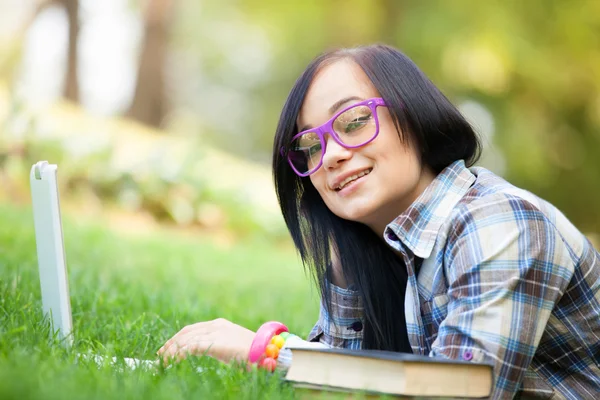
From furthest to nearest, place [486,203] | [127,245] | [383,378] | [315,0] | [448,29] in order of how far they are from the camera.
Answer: [315,0], [448,29], [127,245], [486,203], [383,378]

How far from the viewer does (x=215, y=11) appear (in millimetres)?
17703

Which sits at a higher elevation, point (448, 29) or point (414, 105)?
point (448, 29)

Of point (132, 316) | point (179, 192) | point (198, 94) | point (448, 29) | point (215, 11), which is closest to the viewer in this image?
point (132, 316)

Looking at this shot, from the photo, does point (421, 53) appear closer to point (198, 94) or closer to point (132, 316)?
point (132, 316)

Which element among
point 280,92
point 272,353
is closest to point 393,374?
point 272,353

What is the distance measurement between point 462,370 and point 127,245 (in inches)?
187

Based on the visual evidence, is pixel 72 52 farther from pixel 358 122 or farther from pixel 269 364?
pixel 269 364

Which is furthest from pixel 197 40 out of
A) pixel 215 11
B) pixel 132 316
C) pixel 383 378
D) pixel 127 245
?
pixel 383 378

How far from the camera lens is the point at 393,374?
1.68m

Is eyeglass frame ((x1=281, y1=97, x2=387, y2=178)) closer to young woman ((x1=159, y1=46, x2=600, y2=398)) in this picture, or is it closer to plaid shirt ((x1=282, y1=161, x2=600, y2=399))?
young woman ((x1=159, y1=46, x2=600, y2=398))

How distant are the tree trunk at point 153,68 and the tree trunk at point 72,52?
3.13ft

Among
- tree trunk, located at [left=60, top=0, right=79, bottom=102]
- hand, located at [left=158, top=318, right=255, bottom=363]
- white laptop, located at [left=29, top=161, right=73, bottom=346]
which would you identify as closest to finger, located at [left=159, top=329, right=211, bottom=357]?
hand, located at [left=158, top=318, right=255, bottom=363]

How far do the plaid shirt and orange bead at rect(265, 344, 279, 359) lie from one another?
1.36ft

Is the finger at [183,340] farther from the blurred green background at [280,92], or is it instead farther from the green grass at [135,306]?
the blurred green background at [280,92]
